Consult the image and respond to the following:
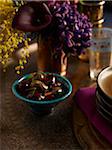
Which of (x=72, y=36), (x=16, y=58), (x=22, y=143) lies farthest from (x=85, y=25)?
(x=22, y=143)

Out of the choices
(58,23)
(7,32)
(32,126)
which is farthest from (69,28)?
(32,126)

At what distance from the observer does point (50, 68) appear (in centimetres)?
90

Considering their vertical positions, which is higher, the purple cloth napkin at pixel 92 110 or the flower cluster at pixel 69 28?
the flower cluster at pixel 69 28

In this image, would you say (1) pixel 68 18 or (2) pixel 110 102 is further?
(1) pixel 68 18

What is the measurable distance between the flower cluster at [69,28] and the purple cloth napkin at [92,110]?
129mm

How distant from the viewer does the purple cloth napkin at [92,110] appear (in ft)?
2.12

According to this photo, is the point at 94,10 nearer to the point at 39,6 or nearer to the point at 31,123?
the point at 39,6

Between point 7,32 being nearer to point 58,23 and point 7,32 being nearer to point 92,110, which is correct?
point 58,23

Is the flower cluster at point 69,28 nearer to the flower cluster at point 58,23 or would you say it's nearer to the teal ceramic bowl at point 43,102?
the flower cluster at point 58,23

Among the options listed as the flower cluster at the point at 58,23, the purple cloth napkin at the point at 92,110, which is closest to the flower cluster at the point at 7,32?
the flower cluster at the point at 58,23

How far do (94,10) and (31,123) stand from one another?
425mm

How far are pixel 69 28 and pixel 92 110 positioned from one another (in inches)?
9.3

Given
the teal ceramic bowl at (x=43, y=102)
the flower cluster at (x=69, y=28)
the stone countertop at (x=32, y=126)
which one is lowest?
the stone countertop at (x=32, y=126)

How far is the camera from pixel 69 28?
824 mm
